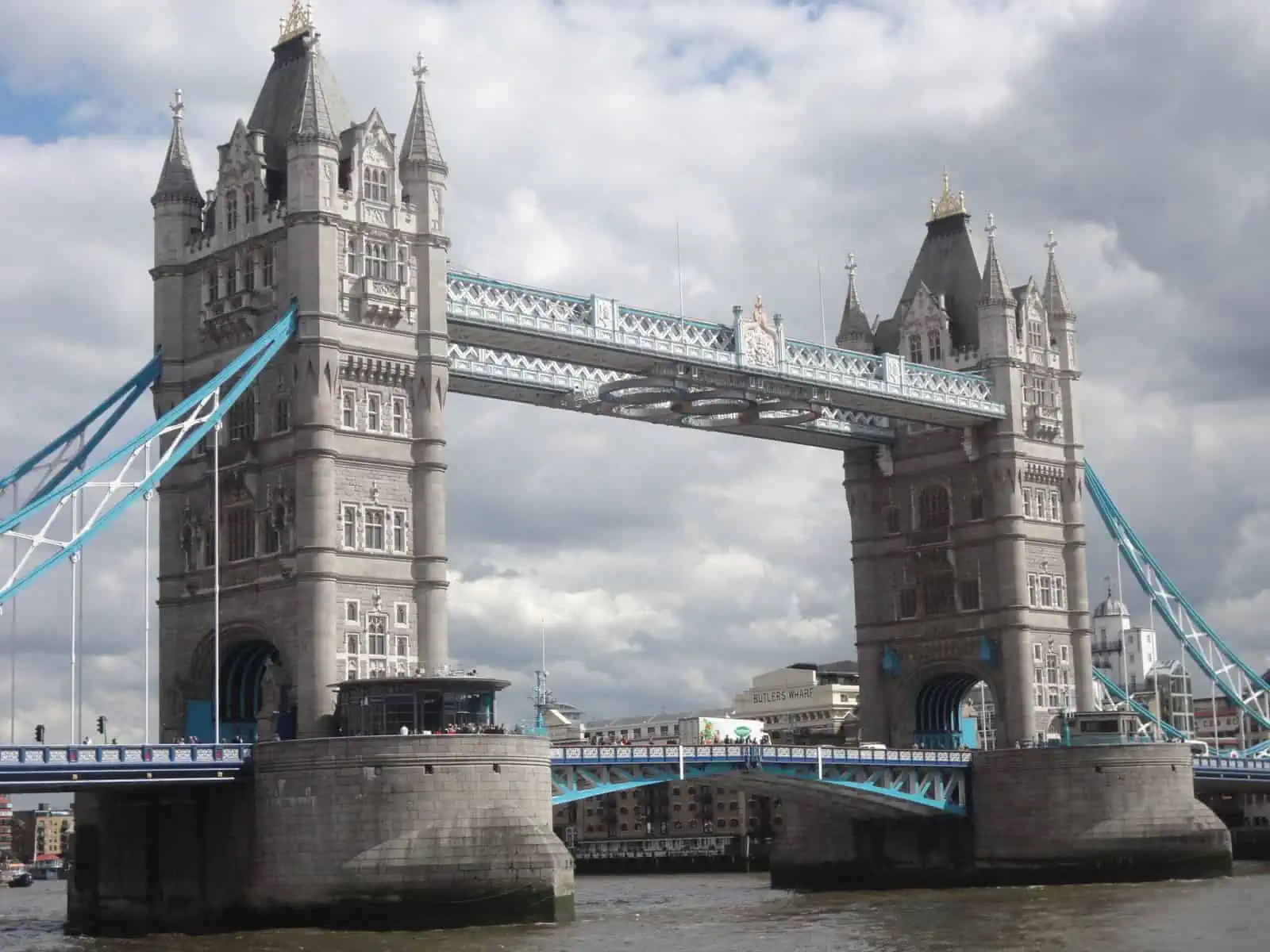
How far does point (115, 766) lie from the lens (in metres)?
59.0

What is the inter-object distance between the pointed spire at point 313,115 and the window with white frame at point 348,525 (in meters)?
11.7

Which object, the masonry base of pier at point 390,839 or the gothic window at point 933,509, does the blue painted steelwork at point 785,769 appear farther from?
the gothic window at point 933,509

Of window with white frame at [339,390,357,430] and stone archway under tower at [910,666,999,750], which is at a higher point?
window with white frame at [339,390,357,430]

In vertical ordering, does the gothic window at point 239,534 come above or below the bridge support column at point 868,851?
above

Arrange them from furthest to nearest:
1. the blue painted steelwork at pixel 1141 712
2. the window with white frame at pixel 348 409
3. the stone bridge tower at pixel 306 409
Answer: the blue painted steelwork at pixel 1141 712
the window with white frame at pixel 348 409
the stone bridge tower at pixel 306 409

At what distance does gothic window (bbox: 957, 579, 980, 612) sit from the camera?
93.4 m

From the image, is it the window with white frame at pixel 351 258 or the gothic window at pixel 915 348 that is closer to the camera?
the window with white frame at pixel 351 258

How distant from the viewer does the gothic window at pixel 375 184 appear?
231ft

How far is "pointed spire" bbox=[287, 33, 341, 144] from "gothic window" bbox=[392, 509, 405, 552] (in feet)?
39.3

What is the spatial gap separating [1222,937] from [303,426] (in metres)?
31.0

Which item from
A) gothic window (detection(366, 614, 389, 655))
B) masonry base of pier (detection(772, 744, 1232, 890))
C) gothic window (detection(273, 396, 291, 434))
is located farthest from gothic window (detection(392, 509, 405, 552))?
masonry base of pier (detection(772, 744, 1232, 890))

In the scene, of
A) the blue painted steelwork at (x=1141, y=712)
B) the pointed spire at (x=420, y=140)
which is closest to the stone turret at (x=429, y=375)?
the pointed spire at (x=420, y=140)

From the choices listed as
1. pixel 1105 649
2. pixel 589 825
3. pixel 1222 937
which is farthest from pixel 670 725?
pixel 1222 937

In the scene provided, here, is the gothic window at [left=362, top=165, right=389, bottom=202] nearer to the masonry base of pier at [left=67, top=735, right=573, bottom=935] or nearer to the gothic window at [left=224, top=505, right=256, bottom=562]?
the gothic window at [left=224, top=505, right=256, bottom=562]
